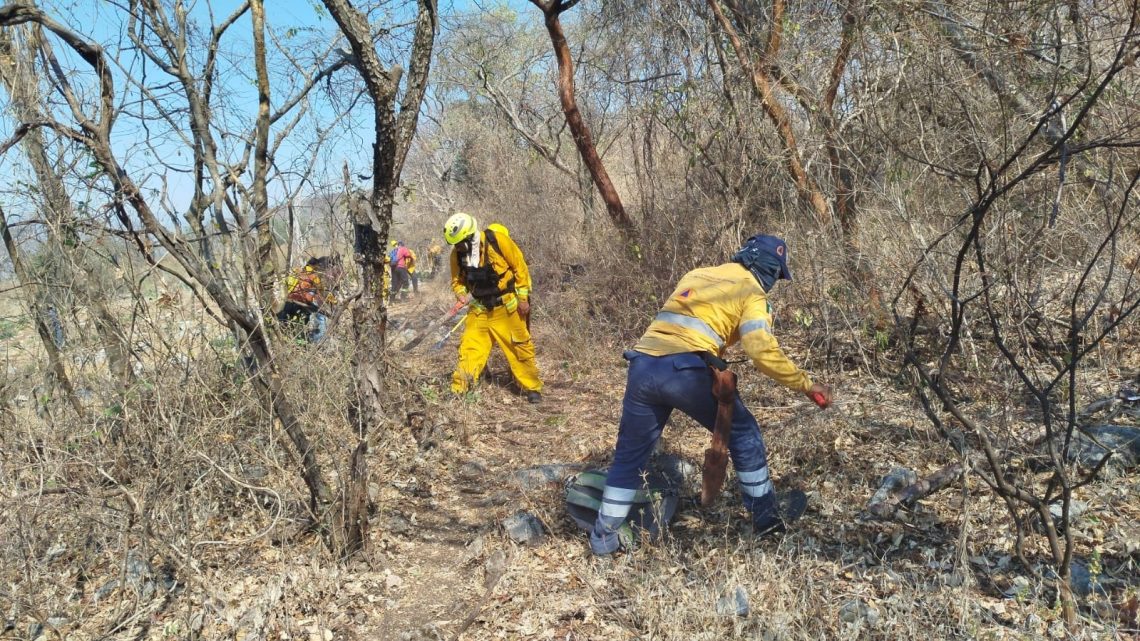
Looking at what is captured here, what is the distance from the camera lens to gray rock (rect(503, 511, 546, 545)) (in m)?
4.01

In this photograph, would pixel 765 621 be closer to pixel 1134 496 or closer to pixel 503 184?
pixel 1134 496

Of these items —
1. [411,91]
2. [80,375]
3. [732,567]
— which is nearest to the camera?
[732,567]

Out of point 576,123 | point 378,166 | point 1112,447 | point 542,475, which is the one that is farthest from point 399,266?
point 1112,447

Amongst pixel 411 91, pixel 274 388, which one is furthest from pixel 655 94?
pixel 274 388

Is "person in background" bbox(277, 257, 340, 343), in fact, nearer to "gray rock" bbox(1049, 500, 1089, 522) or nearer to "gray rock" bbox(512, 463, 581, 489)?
"gray rock" bbox(512, 463, 581, 489)

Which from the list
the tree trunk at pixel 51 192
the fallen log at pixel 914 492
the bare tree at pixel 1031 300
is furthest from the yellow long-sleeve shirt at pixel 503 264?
the fallen log at pixel 914 492

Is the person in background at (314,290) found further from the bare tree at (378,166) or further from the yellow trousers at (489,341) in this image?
the yellow trousers at (489,341)

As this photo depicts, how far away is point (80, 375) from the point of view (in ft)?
13.8

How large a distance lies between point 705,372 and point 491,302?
3142 millimetres

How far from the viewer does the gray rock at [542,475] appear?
4.64m

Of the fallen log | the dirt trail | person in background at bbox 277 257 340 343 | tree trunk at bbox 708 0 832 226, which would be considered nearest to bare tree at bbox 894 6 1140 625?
the fallen log

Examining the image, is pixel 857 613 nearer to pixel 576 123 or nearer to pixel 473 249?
pixel 473 249

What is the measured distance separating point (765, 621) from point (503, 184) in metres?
12.0

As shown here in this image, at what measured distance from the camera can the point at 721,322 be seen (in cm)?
360
